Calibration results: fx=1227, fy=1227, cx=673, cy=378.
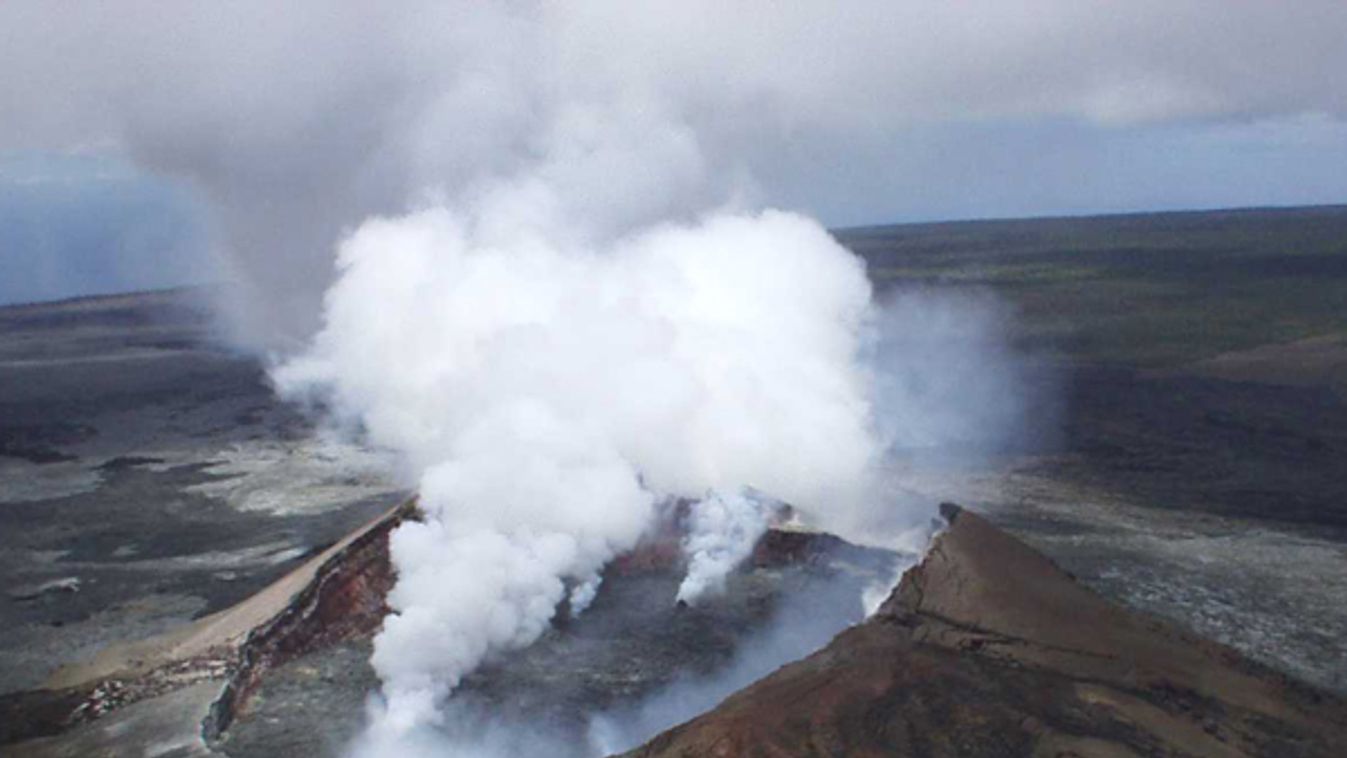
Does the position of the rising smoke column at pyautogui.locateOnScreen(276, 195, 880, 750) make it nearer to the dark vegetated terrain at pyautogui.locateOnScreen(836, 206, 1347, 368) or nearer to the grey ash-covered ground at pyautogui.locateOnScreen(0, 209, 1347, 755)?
the grey ash-covered ground at pyautogui.locateOnScreen(0, 209, 1347, 755)

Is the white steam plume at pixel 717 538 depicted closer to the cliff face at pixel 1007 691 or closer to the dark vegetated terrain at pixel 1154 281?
the cliff face at pixel 1007 691

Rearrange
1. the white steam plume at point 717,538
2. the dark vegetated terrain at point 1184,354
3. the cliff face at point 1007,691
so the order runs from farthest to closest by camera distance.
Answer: the dark vegetated terrain at point 1184,354 < the white steam plume at point 717,538 < the cliff face at point 1007,691

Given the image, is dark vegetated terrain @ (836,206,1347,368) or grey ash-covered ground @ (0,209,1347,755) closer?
grey ash-covered ground @ (0,209,1347,755)

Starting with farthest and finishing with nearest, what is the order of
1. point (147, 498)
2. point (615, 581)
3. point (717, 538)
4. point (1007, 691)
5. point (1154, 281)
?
1. point (1154, 281)
2. point (147, 498)
3. point (717, 538)
4. point (615, 581)
5. point (1007, 691)

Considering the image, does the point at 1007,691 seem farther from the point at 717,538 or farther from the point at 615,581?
the point at 615,581

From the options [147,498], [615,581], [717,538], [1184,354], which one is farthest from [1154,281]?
[615,581]

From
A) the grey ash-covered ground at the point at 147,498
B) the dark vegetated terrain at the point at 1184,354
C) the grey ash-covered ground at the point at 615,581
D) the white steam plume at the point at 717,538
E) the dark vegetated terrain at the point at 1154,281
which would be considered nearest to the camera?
the grey ash-covered ground at the point at 615,581

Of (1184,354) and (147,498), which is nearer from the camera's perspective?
(147,498)

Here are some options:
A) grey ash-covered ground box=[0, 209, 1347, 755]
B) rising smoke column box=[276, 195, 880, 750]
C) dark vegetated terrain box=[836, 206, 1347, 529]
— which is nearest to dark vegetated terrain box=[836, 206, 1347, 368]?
dark vegetated terrain box=[836, 206, 1347, 529]

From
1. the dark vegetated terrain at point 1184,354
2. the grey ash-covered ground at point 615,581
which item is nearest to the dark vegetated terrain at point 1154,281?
the dark vegetated terrain at point 1184,354

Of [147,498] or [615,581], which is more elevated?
[147,498]
